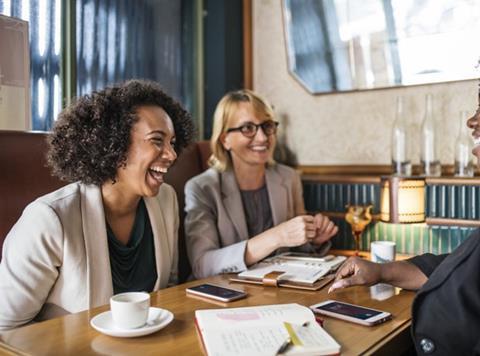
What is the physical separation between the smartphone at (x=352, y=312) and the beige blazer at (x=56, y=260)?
2.34ft

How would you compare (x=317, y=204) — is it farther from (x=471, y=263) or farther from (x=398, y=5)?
(x=471, y=263)

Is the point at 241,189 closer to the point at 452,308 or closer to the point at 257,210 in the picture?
the point at 257,210

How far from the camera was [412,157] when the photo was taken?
267 cm

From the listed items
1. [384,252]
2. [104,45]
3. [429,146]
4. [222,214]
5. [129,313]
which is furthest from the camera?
[104,45]

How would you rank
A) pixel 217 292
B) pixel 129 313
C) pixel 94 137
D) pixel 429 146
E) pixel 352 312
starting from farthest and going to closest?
pixel 429 146 < pixel 94 137 < pixel 217 292 < pixel 352 312 < pixel 129 313

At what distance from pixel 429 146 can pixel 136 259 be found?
1.66m

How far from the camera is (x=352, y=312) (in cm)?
125

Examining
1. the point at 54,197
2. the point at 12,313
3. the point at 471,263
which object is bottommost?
the point at 12,313

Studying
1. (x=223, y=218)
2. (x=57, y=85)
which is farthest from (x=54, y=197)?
(x=57, y=85)

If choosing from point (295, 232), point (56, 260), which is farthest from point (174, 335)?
point (295, 232)

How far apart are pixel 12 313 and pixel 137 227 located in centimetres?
54

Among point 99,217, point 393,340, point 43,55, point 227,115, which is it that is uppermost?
point 43,55

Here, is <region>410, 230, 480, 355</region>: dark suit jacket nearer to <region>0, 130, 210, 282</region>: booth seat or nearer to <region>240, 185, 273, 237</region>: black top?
<region>240, 185, 273, 237</region>: black top

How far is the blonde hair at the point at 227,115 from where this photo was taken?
2357 mm
